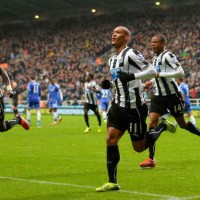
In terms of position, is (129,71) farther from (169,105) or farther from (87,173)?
(169,105)

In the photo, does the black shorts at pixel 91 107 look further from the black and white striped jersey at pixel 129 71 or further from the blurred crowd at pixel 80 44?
the blurred crowd at pixel 80 44

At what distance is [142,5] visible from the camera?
52.7 m

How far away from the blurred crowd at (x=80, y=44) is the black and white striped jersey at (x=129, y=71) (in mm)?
33147

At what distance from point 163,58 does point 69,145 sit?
6.03 m

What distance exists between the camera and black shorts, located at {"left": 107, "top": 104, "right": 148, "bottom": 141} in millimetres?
8203

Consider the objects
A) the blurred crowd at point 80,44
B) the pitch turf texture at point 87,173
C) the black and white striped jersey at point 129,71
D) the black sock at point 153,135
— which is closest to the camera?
the pitch turf texture at point 87,173

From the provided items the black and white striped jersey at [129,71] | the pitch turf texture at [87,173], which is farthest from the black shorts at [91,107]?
the black and white striped jersey at [129,71]

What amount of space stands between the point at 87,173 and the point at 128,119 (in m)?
2.13

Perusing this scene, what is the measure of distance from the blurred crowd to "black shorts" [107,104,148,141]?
33119mm

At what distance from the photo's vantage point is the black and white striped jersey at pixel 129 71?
8.10 meters

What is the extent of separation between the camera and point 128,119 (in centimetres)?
826

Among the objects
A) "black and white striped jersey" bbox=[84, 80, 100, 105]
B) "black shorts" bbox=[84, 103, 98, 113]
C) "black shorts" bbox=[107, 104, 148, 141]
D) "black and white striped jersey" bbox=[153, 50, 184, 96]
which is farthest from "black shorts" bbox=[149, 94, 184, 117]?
"black shorts" bbox=[84, 103, 98, 113]

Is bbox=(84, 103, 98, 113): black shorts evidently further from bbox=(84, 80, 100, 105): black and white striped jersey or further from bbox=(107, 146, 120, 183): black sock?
bbox=(107, 146, 120, 183): black sock

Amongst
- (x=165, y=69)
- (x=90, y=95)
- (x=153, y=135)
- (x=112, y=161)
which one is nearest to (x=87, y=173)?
(x=153, y=135)
